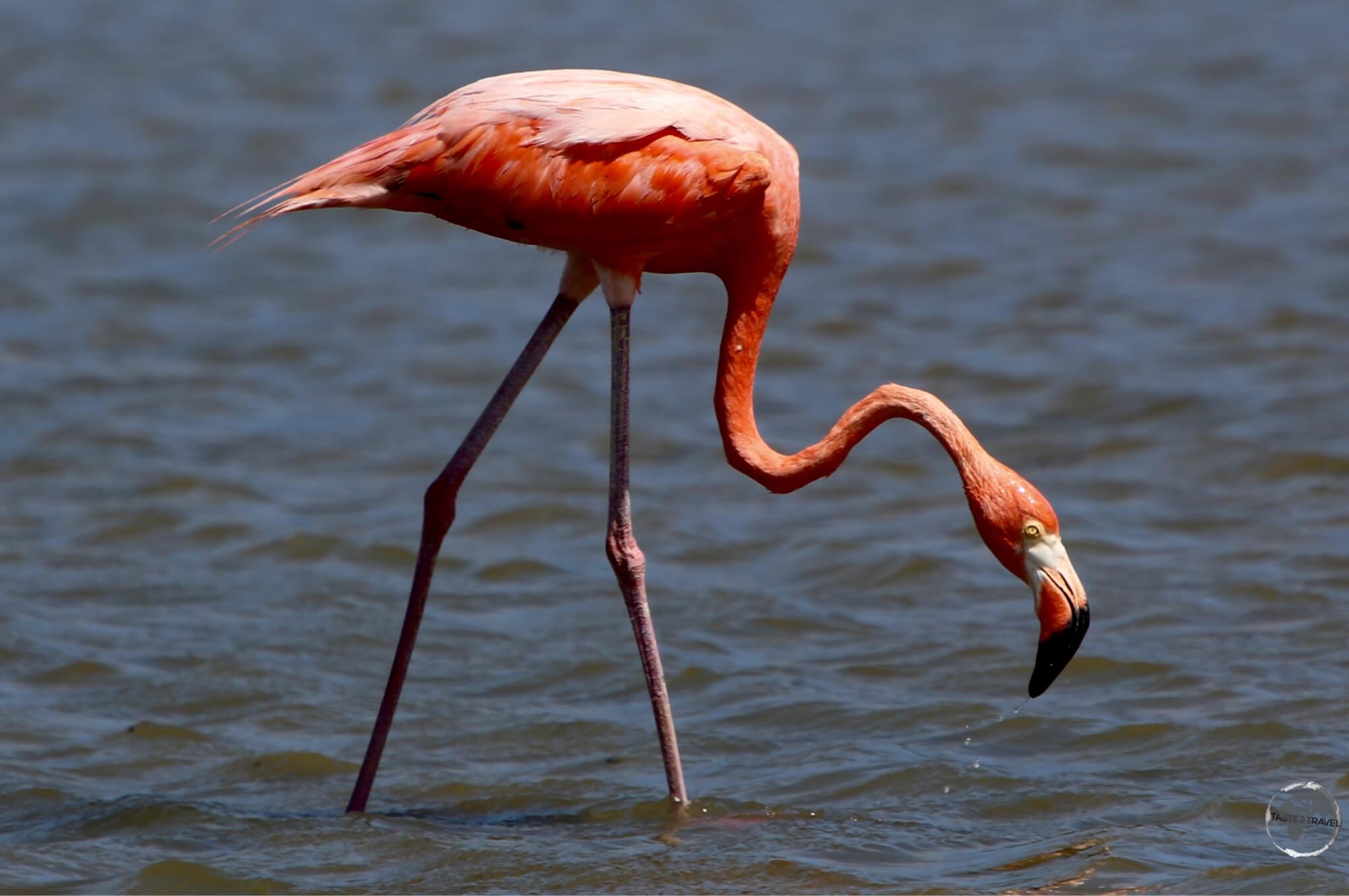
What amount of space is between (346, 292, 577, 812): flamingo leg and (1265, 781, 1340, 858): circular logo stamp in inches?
108

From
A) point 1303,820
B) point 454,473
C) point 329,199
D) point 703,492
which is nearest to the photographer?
point 1303,820

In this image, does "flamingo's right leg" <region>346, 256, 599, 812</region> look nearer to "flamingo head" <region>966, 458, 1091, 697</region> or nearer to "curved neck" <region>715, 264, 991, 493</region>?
"curved neck" <region>715, 264, 991, 493</region>

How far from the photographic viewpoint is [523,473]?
31.4 ft

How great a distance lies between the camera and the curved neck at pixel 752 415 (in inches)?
235

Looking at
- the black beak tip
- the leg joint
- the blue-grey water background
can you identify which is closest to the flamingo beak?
the black beak tip

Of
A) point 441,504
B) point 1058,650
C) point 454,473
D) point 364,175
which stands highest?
point 364,175

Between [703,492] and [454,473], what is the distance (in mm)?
3167

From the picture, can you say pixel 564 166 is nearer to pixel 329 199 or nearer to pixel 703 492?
pixel 329 199

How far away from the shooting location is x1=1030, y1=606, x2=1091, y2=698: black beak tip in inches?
217

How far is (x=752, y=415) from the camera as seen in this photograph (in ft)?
20.4

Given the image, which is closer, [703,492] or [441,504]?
[441,504]

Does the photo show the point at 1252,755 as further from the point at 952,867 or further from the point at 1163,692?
the point at 952,867

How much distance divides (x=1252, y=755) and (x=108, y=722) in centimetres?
411

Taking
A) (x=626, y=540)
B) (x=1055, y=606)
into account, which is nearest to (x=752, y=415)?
(x=626, y=540)
